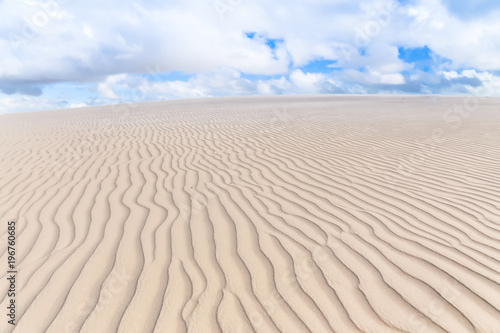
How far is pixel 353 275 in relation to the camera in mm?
2488

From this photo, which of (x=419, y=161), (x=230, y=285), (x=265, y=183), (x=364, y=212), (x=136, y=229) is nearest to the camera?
(x=230, y=285)

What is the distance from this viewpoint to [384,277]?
8.05 feet

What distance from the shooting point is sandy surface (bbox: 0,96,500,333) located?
2121 millimetres

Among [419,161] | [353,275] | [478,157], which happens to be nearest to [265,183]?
[353,275]

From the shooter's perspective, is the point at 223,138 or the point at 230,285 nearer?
the point at 230,285

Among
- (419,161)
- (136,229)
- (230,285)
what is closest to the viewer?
(230,285)

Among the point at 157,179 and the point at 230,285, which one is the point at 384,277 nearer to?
the point at 230,285

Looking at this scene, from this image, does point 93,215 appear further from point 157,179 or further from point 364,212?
point 364,212

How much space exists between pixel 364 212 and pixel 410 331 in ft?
5.70

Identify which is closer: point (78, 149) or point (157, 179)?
point (157, 179)

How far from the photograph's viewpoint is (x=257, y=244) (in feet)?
9.77

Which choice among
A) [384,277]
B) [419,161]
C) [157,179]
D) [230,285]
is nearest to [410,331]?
[384,277]

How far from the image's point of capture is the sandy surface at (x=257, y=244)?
6.96 ft

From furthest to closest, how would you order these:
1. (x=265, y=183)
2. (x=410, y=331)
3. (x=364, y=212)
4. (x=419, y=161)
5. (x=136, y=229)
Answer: (x=419, y=161) < (x=265, y=183) < (x=364, y=212) < (x=136, y=229) < (x=410, y=331)
